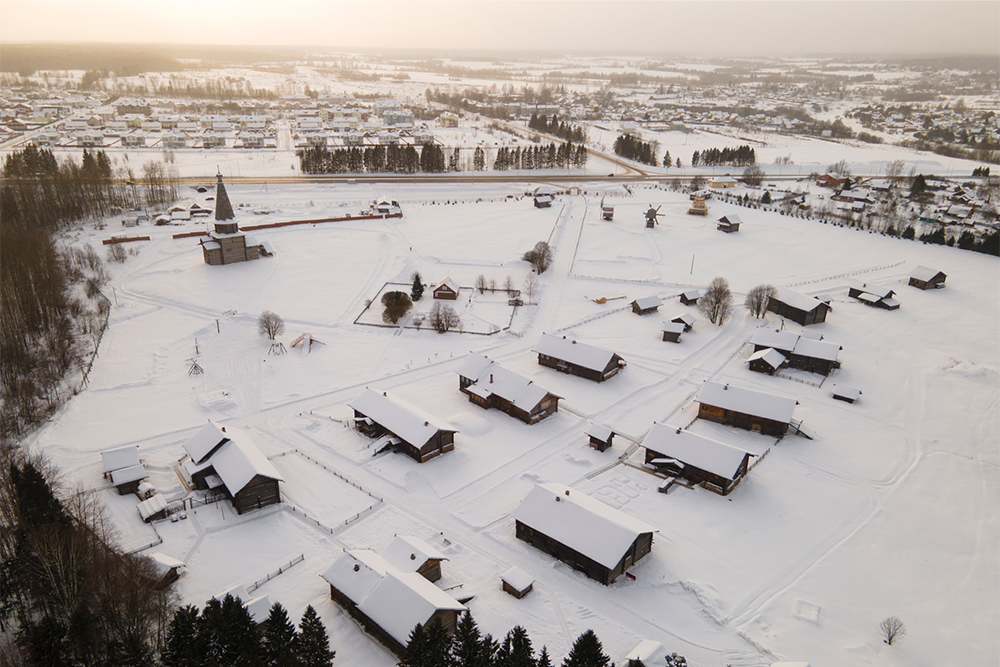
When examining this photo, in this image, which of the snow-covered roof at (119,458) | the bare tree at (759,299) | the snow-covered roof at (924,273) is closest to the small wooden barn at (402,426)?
the snow-covered roof at (119,458)

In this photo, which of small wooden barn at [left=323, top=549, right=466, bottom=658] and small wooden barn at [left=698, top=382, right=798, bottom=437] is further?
small wooden barn at [left=698, top=382, right=798, bottom=437]

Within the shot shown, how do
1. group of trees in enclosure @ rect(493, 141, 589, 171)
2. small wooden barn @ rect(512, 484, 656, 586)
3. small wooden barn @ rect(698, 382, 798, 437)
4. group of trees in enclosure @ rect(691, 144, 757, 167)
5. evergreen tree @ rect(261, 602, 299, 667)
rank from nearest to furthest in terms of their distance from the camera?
evergreen tree @ rect(261, 602, 299, 667)
small wooden barn @ rect(512, 484, 656, 586)
small wooden barn @ rect(698, 382, 798, 437)
group of trees in enclosure @ rect(493, 141, 589, 171)
group of trees in enclosure @ rect(691, 144, 757, 167)

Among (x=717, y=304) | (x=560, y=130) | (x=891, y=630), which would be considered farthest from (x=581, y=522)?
(x=560, y=130)

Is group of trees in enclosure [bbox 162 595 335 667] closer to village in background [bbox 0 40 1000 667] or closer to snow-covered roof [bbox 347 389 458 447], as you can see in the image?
village in background [bbox 0 40 1000 667]

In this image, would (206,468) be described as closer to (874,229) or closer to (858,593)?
(858,593)

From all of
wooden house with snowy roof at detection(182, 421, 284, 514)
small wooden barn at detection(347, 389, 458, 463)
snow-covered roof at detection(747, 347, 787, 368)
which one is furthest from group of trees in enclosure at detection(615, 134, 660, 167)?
wooden house with snowy roof at detection(182, 421, 284, 514)

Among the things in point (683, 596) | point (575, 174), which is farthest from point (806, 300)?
point (575, 174)
